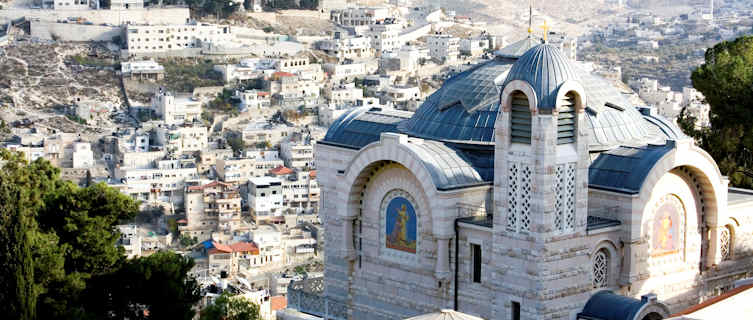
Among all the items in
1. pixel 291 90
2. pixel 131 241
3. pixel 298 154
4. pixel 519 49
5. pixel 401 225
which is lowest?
pixel 131 241

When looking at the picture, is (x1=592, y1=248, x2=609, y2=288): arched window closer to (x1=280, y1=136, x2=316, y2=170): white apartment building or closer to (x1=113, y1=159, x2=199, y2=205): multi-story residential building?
(x1=113, y1=159, x2=199, y2=205): multi-story residential building

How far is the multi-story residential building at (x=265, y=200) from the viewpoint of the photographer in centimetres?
6662

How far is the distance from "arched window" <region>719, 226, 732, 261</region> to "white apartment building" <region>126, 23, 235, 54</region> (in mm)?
72647

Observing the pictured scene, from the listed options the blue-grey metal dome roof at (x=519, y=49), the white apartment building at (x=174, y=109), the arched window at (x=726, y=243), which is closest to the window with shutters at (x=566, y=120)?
the blue-grey metal dome roof at (x=519, y=49)

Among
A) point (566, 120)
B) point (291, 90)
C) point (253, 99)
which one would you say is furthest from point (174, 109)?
point (566, 120)

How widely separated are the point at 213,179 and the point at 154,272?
4809cm

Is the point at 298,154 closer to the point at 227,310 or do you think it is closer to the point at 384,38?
the point at 384,38

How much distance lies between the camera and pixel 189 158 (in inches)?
2874

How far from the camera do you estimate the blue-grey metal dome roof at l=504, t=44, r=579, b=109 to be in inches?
756

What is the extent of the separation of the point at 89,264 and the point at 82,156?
50.0m

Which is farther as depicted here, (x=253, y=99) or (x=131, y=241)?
(x=253, y=99)

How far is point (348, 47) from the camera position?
98.1 metres

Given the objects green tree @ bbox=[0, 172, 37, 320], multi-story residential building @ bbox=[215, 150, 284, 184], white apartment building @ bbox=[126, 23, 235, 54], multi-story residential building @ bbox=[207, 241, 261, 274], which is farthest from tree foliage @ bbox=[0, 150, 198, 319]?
white apartment building @ bbox=[126, 23, 235, 54]

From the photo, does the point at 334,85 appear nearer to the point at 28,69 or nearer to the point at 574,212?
the point at 28,69
